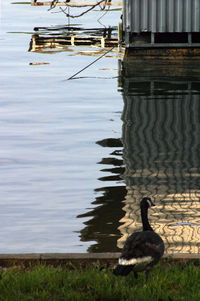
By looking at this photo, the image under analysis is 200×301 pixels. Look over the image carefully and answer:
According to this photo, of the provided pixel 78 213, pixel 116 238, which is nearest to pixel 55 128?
pixel 78 213

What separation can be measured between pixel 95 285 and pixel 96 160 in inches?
425

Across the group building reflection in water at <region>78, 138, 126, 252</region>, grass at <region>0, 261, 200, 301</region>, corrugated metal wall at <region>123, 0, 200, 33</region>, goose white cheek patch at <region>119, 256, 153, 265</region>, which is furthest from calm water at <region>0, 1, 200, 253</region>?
goose white cheek patch at <region>119, 256, 153, 265</region>

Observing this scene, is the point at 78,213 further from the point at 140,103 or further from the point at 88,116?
the point at 140,103

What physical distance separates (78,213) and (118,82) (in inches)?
934

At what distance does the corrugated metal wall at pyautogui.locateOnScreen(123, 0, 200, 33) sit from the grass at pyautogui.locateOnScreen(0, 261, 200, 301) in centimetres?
3249

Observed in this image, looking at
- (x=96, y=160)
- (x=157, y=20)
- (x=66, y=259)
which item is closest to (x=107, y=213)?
(x=66, y=259)

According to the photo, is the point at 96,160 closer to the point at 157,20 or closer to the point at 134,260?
the point at 134,260

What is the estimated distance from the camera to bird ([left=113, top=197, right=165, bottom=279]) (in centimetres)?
766

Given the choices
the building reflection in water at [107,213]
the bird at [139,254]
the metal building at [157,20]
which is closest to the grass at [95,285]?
the bird at [139,254]

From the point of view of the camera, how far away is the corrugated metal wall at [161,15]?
131 ft

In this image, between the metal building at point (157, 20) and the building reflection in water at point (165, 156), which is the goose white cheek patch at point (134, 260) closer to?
the building reflection in water at point (165, 156)

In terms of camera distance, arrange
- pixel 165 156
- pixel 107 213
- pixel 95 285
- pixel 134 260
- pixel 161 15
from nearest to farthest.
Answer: pixel 134 260 < pixel 95 285 < pixel 107 213 < pixel 165 156 < pixel 161 15

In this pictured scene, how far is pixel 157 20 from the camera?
133 ft

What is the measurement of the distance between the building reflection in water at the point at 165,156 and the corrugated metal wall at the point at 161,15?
4462mm
